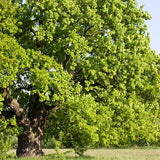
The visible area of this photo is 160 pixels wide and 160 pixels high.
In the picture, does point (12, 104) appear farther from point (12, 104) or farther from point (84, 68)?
point (84, 68)

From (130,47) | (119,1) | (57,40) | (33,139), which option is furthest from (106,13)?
(33,139)

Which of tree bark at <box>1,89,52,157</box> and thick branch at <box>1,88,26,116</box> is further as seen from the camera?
tree bark at <box>1,89,52,157</box>

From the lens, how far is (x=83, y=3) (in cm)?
1969

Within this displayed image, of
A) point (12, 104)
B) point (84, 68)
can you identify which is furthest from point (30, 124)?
point (84, 68)

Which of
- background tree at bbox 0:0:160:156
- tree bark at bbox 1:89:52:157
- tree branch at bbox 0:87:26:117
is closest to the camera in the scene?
background tree at bbox 0:0:160:156

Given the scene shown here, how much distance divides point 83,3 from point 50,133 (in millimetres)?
11916

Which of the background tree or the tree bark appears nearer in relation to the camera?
the background tree

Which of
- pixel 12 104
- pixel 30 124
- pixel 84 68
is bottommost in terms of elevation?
pixel 30 124

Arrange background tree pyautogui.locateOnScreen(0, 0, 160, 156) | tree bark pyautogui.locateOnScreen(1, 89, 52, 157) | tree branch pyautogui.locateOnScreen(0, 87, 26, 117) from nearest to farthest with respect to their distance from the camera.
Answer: background tree pyautogui.locateOnScreen(0, 0, 160, 156) → tree branch pyautogui.locateOnScreen(0, 87, 26, 117) → tree bark pyautogui.locateOnScreen(1, 89, 52, 157)

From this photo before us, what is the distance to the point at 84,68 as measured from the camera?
18141mm

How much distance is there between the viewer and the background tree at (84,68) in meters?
17.1

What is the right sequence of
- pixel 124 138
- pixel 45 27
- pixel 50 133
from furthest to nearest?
pixel 50 133 → pixel 124 138 → pixel 45 27

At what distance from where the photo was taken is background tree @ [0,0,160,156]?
17.1 m

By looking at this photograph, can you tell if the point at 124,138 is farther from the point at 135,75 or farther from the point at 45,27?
the point at 45,27
